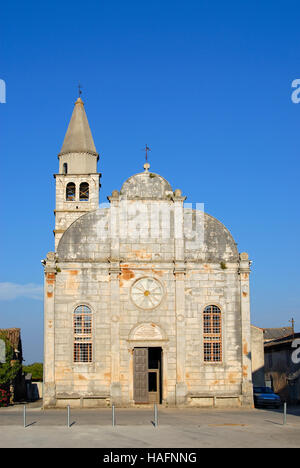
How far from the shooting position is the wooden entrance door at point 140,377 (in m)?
33.5

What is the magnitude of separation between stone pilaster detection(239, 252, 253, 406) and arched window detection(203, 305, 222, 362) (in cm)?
134

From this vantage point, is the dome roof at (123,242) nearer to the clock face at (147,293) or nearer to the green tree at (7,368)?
the clock face at (147,293)

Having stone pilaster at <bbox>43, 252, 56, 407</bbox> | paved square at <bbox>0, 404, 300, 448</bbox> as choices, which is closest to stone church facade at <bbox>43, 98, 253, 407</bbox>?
stone pilaster at <bbox>43, 252, 56, 407</bbox>

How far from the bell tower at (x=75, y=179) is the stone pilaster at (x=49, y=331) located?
58.8 feet

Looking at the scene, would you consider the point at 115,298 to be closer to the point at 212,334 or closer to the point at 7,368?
the point at 212,334

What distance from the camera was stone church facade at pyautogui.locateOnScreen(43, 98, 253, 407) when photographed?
33.3 metres

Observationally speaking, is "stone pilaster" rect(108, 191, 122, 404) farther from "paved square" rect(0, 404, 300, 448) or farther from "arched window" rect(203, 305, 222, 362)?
"arched window" rect(203, 305, 222, 362)

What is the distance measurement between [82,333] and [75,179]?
71.5 feet

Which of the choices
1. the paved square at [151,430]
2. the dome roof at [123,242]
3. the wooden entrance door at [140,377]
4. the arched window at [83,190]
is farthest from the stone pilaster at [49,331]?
the arched window at [83,190]

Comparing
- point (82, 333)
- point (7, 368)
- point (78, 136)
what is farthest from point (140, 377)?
point (78, 136)

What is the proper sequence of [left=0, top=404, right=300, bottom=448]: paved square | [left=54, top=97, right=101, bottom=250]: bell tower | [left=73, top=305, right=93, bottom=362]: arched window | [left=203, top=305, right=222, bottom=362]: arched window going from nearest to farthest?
[left=0, top=404, right=300, bottom=448]: paved square < [left=73, top=305, right=93, bottom=362]: arched window < [left=203, top=305, right=222, bottom=362]: arched window < [left=54, top=97, right=101, bottom=250]: bell tower

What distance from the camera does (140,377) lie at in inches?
1325
